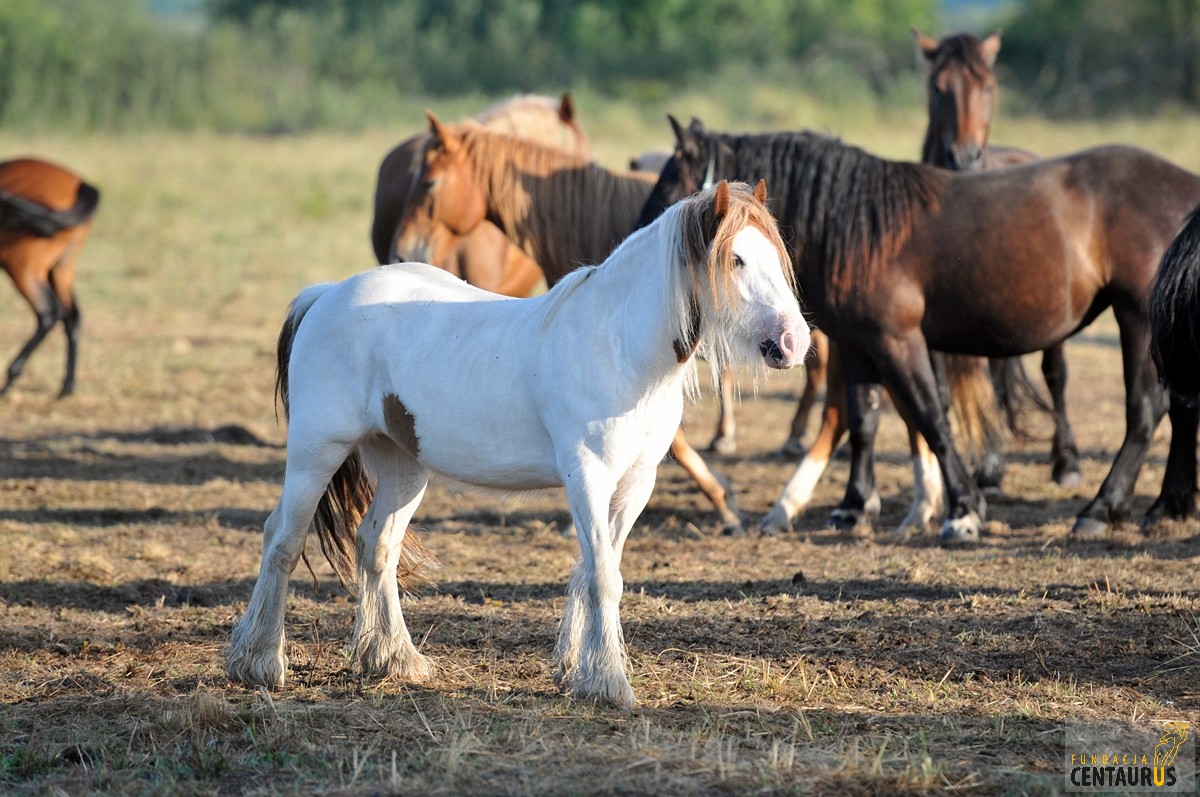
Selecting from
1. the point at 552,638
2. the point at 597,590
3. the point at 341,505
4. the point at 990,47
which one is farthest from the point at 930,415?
the point at 990,47

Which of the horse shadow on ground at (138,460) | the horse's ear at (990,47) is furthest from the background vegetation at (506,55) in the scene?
the horse's ear at (990,47)

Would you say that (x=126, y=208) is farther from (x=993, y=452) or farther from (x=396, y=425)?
(x=396, y=425)

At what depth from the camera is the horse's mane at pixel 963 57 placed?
298 inches

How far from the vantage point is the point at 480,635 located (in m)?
4.54

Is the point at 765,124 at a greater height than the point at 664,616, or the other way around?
the point at 765,124

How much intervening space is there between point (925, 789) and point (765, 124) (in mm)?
24113

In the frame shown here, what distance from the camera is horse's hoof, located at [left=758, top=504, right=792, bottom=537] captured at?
20.9ft

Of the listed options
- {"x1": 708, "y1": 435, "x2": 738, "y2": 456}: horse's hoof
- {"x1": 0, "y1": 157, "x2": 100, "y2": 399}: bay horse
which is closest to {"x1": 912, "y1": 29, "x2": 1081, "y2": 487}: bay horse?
{"x1": 708, "y1": 435, "x2": 738, "y2": 456}: horse's hoof

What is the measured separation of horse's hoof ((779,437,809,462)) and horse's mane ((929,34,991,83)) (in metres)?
2.43

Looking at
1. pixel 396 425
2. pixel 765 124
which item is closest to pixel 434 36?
pixel 765 124

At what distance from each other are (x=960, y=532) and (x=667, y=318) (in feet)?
9.82

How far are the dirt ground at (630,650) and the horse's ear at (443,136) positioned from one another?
1.95 m

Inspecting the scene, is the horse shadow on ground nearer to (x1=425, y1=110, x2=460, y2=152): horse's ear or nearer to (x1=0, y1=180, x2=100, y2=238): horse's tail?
(x1=425, y1=110, x2=460, y2=152): horse's ear

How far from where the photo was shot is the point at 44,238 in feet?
34.2
